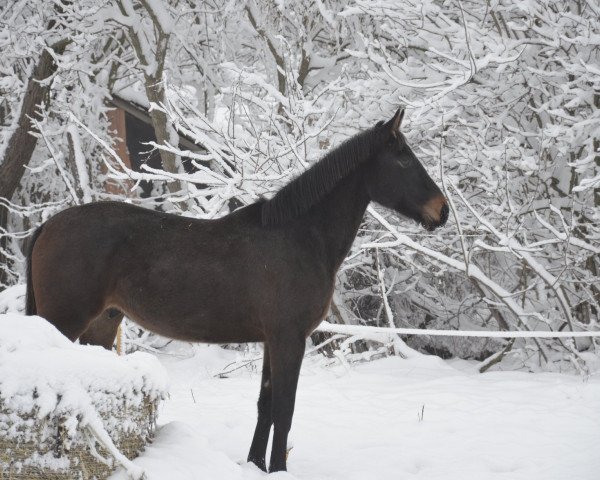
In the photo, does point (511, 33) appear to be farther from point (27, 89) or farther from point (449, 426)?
point (27, 89)

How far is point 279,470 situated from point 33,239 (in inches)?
68.6

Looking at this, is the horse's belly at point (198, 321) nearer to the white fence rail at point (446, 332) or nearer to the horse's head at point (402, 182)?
the horse's head at point (402, 182)

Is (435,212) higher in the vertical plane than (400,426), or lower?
higher

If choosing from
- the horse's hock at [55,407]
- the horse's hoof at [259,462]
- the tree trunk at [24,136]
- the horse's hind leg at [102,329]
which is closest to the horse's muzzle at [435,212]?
the horse's hoof at [259,462]

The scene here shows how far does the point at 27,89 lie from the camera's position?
11188 millimetres

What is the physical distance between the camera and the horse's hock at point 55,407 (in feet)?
7.86

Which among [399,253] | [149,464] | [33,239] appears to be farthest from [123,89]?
Answer: [149,464]

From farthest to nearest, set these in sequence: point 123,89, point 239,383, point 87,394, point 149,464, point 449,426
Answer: point 123,89 → point 239,383 → point 449,426 → point 149,464 → point 87,394

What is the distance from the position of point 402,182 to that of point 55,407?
237 centimetres

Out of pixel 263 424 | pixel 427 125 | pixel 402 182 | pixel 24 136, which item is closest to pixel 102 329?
pixel 263 424

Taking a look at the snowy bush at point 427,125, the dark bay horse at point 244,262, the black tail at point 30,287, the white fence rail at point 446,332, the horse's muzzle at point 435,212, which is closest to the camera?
the dark bay horse at point 244,262

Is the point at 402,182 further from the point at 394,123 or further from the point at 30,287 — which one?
the point at 30,287

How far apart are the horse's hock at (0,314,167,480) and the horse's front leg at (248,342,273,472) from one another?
1.51 meters

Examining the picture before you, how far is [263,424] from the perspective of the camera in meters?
4.19
